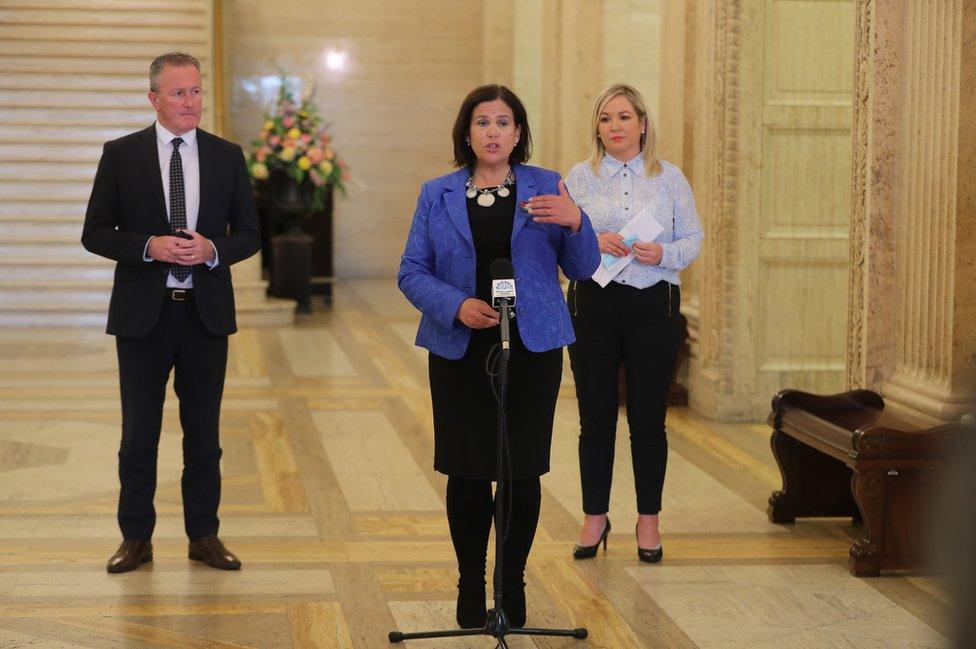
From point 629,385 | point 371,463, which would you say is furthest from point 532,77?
point 629,385

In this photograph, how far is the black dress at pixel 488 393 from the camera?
12.7ft

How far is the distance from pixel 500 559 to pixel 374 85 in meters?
14.3

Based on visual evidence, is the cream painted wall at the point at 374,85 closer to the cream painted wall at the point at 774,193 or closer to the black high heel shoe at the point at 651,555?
the cream painted wall at the point at 774,193

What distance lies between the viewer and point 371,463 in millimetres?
6777

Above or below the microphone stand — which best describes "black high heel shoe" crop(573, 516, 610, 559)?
below

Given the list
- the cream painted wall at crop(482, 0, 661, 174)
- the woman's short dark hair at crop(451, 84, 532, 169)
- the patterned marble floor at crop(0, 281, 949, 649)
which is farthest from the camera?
the cream painted wall at crop(482, 0, 661, 174)

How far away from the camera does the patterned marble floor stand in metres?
4.27

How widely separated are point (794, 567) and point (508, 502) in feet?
4.93

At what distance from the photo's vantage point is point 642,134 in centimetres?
489

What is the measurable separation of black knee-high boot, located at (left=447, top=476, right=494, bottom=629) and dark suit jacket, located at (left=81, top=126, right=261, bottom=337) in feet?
3.82

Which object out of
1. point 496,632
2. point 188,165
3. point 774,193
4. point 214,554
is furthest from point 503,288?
point 774,193

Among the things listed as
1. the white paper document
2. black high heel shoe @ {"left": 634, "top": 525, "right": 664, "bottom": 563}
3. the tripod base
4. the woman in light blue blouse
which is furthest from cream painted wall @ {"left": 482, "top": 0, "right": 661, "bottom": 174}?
the tripod base

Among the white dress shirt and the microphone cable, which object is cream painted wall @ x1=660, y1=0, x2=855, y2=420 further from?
the microphone cable

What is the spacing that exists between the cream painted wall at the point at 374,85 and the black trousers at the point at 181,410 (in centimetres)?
1270
